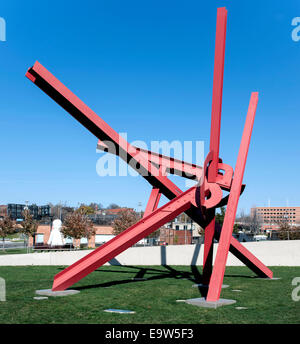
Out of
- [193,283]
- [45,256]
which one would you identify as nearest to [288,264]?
[193,283]

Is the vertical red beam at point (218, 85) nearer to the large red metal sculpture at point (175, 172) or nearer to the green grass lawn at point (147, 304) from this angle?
the large red metal sculpture at point (175, 172)

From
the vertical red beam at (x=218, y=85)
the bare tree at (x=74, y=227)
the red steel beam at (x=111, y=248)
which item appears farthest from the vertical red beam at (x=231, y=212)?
the bare tree at (x=74, y=227)

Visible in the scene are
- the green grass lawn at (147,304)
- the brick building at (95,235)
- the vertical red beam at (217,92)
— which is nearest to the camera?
the green grass lawn at (147,304)

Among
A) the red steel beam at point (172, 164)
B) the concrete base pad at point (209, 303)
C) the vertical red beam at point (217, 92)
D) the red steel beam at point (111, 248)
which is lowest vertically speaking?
the concrete base pad at point (209, 303)

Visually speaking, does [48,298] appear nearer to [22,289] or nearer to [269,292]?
[22,289]

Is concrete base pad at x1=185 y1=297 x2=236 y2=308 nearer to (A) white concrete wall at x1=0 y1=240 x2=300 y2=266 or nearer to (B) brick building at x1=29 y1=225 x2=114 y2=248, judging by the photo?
(A) white concrete wall at x1=0 y1=240 x2=300 y2=266

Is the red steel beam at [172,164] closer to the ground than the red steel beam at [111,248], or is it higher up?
higher up

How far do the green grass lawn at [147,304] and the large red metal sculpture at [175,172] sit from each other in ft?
2.68

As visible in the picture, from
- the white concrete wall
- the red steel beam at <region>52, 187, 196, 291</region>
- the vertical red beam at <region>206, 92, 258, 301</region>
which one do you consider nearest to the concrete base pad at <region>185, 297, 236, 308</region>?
the vertical red beam at <region>206, 92, 258, 301</region>

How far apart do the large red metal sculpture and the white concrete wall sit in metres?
8.00

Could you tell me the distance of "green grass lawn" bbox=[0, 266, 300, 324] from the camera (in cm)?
670

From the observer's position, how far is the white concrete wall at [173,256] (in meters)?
18.5

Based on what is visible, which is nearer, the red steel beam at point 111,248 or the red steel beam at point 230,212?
the red steel beam at point 230,212

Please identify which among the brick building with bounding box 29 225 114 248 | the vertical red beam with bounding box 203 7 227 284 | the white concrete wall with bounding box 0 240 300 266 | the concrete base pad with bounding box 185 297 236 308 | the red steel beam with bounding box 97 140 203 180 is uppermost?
the vertical red beam with bounding box 203 7 227 284
